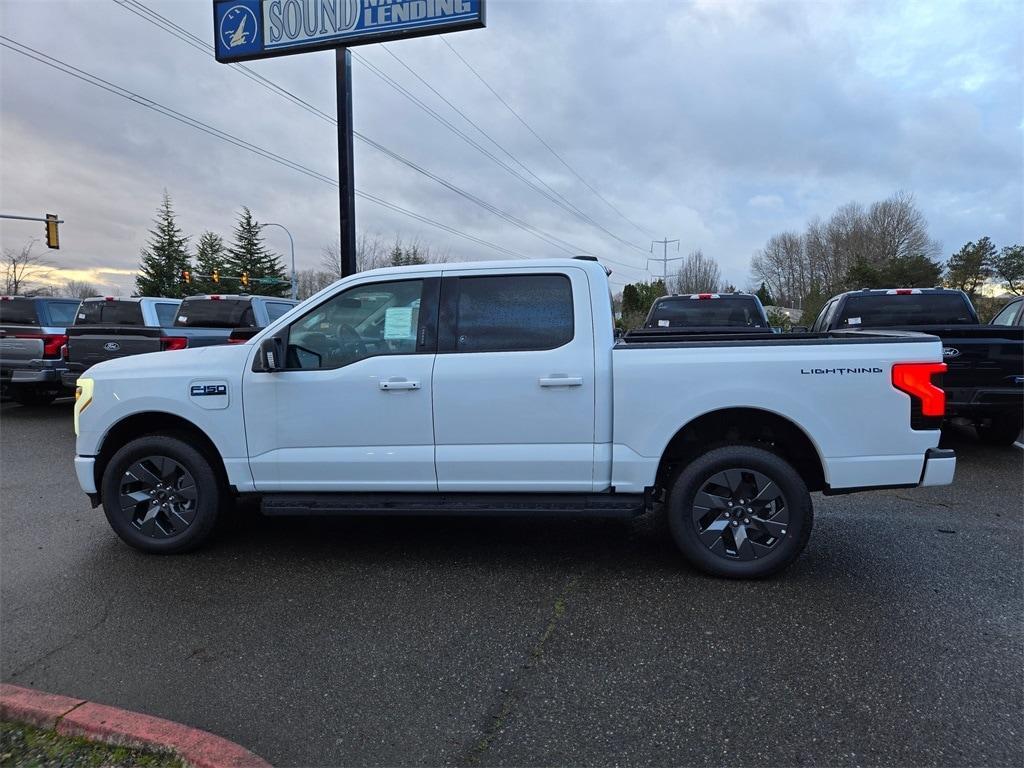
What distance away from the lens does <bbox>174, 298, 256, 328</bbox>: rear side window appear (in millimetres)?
11164

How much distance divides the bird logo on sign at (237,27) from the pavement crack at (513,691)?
13220 mm

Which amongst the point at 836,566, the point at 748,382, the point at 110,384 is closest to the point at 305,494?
the point at 110,384

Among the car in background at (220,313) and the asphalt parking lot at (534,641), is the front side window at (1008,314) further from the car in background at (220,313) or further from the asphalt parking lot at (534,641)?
the car in background at (220,313)

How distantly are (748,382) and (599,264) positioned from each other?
1.24 meters

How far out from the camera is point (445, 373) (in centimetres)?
408

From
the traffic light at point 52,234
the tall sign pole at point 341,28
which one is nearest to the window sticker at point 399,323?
the tall sign pole at point 341,28

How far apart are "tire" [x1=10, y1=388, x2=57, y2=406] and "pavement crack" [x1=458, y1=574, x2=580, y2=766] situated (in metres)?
12.7

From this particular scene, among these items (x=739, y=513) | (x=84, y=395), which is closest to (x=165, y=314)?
(x=84, y=395)

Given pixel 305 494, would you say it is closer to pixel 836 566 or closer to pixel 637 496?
pixel 637 496

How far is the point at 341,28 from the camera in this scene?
40.2ft

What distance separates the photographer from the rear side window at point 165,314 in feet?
40.0

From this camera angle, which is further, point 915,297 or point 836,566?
point 915,297

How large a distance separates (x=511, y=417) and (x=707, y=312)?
772 centimetres

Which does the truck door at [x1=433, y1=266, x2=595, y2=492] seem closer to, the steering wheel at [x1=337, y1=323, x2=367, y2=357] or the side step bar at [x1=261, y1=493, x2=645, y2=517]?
the side step bar at [x1=261, y1=493, x2=645, y2=517]
